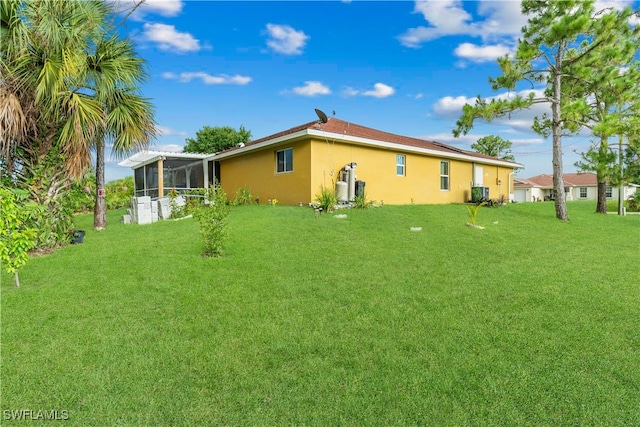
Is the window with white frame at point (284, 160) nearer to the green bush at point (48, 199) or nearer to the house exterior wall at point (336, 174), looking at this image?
the house exterior wall at point (336, 174)

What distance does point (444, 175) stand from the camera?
17156 millimetres

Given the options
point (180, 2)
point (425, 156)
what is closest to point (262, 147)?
point (180, 2)

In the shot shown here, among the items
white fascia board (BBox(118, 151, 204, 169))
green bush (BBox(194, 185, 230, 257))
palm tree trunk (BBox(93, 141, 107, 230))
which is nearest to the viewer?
green bush (BBox(194, 185, 230, 257))

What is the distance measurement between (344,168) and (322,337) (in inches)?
382

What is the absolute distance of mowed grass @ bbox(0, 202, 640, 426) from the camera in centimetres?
259

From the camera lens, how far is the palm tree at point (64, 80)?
6617 millimetres

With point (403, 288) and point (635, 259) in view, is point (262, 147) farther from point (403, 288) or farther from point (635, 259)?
point (635, 259)

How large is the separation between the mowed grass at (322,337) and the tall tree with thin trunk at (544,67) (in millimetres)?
8037

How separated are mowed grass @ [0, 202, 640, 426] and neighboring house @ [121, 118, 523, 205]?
228 inches

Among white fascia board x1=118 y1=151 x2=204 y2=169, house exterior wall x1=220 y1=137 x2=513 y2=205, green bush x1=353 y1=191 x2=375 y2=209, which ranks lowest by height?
green bush x1=353 y1=191 x2=375 y2=209

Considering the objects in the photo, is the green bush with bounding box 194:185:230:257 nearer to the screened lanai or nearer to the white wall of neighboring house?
the screened lanai

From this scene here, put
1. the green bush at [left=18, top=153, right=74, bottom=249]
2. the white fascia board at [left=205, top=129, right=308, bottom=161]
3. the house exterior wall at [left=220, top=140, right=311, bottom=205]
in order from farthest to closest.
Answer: the house exterior wall at [left=220, top=140, right=311, bottom=205] < the white fascia board at [left=205, top=129, right=308, bottom=161] < the green bush at [left=18, top=153, right=74, bottom=249]

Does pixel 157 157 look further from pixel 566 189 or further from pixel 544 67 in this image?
pixel 566 189

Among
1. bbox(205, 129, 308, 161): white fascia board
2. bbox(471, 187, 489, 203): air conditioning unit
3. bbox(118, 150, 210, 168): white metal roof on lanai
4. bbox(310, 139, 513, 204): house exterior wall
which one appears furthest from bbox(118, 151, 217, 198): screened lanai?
bbox(471, 187, 489, 203): air conditioning unit
